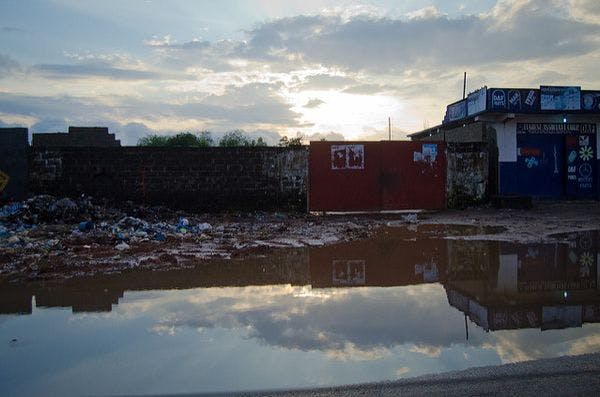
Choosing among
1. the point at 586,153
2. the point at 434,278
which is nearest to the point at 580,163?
the point at 586,153

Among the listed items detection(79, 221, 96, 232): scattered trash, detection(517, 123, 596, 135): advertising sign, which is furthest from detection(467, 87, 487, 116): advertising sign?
detection(79, 221, 96, 232): scattered trash

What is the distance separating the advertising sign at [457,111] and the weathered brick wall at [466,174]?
454cm

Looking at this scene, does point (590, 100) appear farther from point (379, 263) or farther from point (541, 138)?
point (379, 263)

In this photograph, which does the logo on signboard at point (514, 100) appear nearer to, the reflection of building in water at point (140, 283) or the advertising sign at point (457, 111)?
the advertising sign at point (457, 111)

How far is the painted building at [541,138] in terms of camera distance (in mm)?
18266

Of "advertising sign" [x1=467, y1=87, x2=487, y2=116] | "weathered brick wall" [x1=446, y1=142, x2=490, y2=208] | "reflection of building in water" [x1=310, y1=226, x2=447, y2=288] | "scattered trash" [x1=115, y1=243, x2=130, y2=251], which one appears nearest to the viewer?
"reflection of building in water" [x1=310, y1=226, x2=447, y2=288]

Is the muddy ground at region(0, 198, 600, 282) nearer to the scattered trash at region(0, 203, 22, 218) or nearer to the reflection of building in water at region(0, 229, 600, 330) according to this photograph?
the scattered trash at region(0, 203, 22, 218)

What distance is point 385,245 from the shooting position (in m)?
9.53

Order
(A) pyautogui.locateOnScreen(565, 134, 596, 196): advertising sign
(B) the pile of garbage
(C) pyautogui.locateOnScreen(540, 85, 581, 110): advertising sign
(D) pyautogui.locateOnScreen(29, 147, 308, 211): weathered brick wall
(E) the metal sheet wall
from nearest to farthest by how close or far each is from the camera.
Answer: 1. (B) the pile of garbage
2. (D) pyautogui.locateOnScreen(29, 147, 308, 211): weathered brick wall
3. (E) the metal sheet wall
4. (C) pyautogui.locateOnScreen(540, 85, 581, 110): advertising sign
5. (A) pyautogui.locateOnScreen(565, 134, 596, 196): advertising sign

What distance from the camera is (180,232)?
10.8 m

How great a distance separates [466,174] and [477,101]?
13.8 feet

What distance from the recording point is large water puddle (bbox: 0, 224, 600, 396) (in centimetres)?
379

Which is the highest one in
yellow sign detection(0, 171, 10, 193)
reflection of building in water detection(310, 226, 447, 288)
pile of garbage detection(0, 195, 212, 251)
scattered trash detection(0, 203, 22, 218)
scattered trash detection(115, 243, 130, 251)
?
yellow sign detection(0, 171, 10, 193)

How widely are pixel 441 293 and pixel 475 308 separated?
699 millimetres
